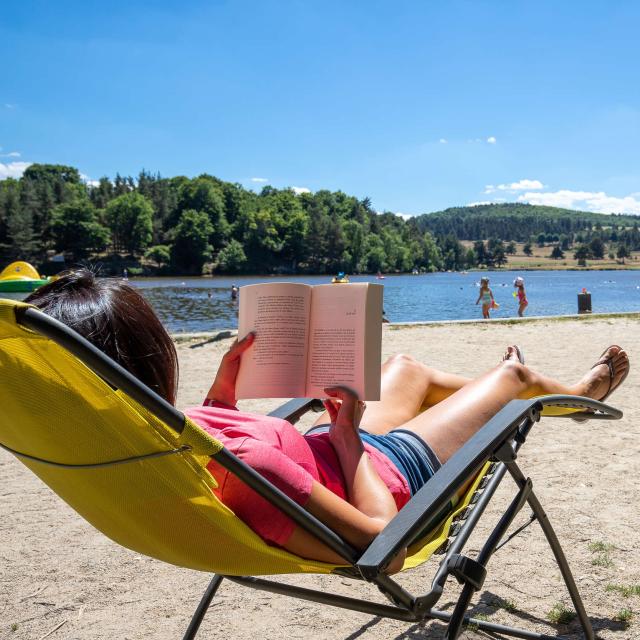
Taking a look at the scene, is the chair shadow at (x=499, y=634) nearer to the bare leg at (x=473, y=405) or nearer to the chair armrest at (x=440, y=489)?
the bare leg at (x=473, y=405)

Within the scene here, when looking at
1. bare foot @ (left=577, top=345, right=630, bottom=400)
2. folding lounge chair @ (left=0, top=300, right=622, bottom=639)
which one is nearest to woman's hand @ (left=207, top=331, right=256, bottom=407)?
folding lounge chair @ (left=0, top=300, right=622, bottom=639)

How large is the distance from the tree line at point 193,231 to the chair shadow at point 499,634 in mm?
87675

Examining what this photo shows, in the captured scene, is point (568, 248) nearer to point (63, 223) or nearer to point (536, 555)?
point (63, 223)

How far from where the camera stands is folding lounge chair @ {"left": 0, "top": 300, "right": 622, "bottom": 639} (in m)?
1.21

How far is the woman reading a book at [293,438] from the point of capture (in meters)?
1.42

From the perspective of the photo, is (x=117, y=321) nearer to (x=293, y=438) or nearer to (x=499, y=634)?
(x=293, y=438)

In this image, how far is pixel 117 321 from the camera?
4.62 ft

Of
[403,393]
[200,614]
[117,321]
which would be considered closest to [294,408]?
[403,393]

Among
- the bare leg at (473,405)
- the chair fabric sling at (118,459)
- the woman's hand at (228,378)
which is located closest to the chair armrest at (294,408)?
the bare leg at (473,405)

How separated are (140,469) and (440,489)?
29.7 inches

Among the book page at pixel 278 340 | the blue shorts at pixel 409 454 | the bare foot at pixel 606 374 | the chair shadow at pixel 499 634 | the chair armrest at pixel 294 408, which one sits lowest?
the chair shadow at pixel 499 634

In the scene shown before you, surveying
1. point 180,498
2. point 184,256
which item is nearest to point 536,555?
point 180,498

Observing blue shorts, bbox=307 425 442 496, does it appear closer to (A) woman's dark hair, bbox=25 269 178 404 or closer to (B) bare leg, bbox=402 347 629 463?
(B) bare leg, bbox=402 347 629 463

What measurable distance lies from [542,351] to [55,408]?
31.5 feet
